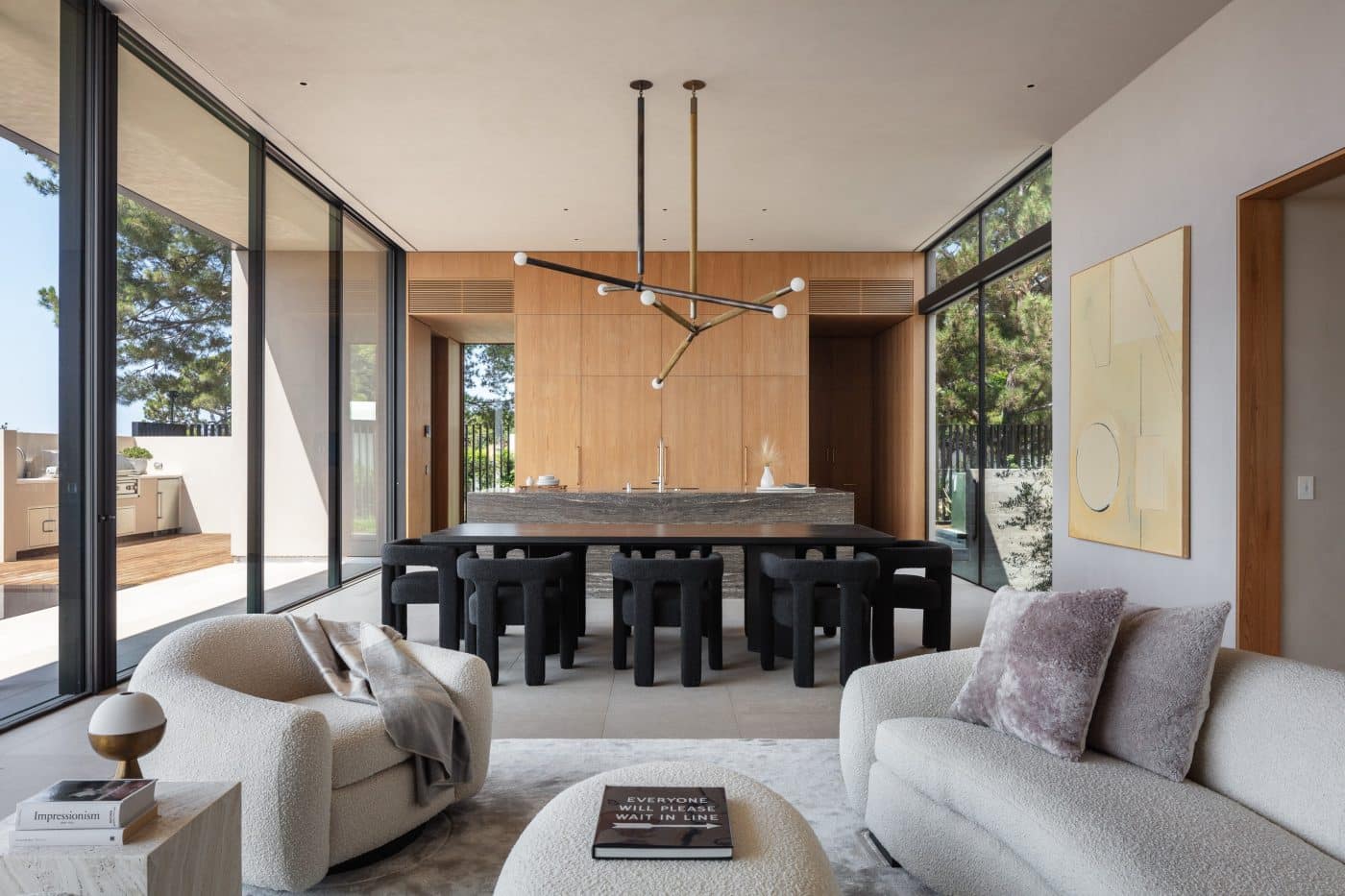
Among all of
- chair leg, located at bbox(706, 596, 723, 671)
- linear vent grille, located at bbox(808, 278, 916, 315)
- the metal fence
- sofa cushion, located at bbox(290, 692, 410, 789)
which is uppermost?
linear vent grille, located at bbox(808, 278, 916, 315)

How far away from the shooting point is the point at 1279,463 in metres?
3.55

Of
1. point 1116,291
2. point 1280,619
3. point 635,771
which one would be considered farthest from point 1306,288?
point 635,771

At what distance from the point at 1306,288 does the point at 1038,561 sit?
108 inches

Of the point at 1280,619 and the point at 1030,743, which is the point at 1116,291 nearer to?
the point at 1280,619

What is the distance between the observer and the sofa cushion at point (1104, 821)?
55.7 inches

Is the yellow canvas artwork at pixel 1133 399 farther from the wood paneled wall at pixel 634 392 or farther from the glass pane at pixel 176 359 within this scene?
the glass pane at pixel 176 359

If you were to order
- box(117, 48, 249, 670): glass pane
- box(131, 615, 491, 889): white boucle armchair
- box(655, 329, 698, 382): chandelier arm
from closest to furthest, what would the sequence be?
1. box(131, 615, 491, 889): white boucle armchair
2. box(117, 48, 249, 670): glass pane
3. box(655, 329, 698, 382): chandelier arm

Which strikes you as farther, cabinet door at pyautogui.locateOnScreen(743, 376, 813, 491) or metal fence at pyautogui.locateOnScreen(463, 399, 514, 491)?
metal fence at pyautogui.locateOnScreen(463, 399, 514, 491)

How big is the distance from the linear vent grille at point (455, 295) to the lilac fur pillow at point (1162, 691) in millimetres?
7185

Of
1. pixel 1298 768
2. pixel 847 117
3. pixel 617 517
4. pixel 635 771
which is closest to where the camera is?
pixel 1298 768

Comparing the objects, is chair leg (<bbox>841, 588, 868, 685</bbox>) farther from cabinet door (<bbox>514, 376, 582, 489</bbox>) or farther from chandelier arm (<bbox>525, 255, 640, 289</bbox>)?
cabinet door (<bbox>514, 376, 582, 489</bbox>)

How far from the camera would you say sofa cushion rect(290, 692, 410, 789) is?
205 centimetres

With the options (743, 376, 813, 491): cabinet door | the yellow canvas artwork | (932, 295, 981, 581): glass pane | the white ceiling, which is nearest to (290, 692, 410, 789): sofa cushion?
the white ceiling

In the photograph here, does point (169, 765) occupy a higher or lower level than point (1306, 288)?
lower
